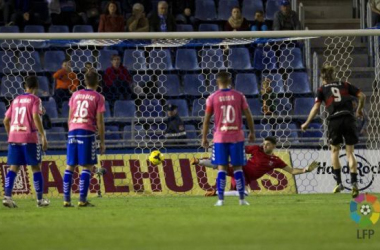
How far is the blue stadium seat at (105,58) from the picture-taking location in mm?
20531

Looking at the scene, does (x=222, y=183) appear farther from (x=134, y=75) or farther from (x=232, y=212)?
(x=134, y=75)

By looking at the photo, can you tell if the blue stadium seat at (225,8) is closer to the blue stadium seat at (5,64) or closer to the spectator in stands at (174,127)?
the spectator in stands at (174,127)

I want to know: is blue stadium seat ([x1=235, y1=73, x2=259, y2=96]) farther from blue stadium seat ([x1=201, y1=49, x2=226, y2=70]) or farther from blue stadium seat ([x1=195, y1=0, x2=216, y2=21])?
blue stadium seat ([x1=195, y1=0, x2=216, y2=21])

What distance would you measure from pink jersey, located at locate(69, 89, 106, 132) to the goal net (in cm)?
396

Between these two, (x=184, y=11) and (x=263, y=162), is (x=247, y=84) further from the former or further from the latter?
(x=184, y=11)

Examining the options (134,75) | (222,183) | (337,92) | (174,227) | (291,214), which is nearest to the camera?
(174,227)

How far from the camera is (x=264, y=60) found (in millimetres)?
20203

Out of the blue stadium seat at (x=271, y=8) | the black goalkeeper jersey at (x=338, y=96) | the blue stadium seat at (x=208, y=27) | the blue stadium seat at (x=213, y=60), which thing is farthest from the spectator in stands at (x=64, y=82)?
the blue stadium seat at (x=271, y=8)

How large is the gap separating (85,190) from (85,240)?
4.62m

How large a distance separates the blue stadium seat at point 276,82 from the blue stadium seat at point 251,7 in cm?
449

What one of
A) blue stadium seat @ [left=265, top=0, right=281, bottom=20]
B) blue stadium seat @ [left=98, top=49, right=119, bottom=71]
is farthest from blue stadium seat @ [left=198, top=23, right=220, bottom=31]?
blue stadium seat @ [left=98, top=49, right=119, bottom=71]

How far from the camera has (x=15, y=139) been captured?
1410 cm

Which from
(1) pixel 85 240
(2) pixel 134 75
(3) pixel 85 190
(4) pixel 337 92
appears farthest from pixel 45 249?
(2) pixel 134 75

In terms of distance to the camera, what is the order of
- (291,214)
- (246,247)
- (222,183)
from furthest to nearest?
(222,183)
(291,214)
(246,247)
